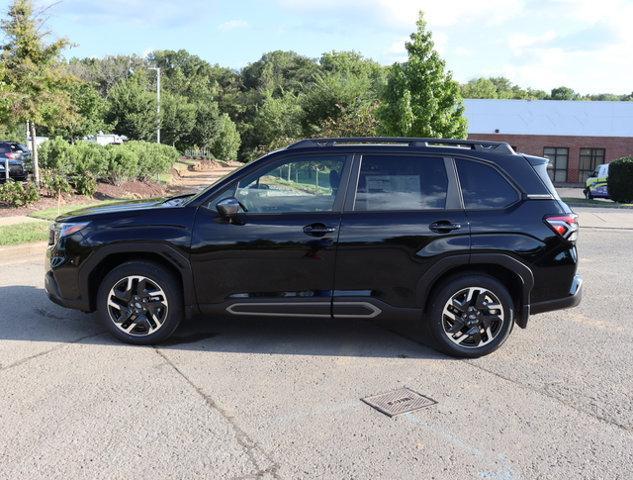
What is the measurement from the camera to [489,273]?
16.9 feet

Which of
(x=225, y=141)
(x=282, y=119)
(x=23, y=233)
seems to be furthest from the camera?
(x=225, y=141)

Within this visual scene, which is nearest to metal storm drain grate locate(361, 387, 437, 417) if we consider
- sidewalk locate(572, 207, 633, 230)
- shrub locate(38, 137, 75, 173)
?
sidewalk locate(572, 207, 633, 230)

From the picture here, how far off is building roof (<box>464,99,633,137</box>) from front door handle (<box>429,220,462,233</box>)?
1509 inches

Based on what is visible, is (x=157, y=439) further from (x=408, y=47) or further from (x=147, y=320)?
(x=408, y=47)

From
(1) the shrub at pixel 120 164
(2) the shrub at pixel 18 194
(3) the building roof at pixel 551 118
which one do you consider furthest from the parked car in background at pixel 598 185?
(2) the shrub at pixel 18 194

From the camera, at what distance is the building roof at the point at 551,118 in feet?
138

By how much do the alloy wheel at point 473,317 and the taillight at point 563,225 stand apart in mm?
780

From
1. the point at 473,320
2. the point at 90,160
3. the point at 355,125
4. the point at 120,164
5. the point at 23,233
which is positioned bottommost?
the point at 473,320

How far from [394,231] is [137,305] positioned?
7.61ft

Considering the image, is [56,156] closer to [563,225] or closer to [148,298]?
[148,298]

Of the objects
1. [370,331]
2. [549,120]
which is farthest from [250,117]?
[370,331]

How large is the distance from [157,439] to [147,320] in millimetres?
1724

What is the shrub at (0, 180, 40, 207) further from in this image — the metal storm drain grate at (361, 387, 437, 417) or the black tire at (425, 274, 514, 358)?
the metal storm drain grate at (361, 387, 437, 417)

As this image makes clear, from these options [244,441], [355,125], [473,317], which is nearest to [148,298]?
[244,441]
